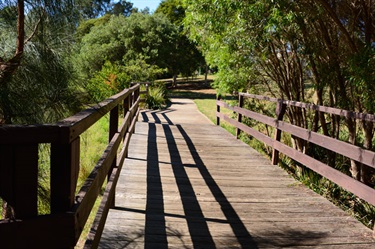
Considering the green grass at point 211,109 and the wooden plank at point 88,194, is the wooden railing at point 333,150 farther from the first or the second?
the green grass at point 211,109

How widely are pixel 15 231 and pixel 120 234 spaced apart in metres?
2.05

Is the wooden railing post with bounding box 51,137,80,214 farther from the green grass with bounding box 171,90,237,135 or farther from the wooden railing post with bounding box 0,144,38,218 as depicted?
the green grass with bounding box 171,90,237,135

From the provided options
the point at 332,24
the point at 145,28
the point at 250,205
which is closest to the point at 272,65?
the point at 332,24

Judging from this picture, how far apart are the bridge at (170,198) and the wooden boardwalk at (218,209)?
1 centimetres

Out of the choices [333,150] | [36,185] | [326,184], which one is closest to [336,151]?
[333,150]

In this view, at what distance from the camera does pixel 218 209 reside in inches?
169

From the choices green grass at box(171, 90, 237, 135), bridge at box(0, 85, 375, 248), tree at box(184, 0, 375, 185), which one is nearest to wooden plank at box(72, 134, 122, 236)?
bridge at box(0, 85, 375, 248)

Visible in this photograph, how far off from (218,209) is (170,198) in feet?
2.14

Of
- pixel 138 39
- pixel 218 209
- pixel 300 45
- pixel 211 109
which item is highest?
pixel 138 39

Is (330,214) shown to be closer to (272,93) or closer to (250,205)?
(250,205)

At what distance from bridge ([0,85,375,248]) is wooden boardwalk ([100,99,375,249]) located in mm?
11

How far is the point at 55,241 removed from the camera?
5.39 ft

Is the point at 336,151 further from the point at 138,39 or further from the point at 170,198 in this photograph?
the point at 138,39

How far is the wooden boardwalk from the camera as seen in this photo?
11.4ft
